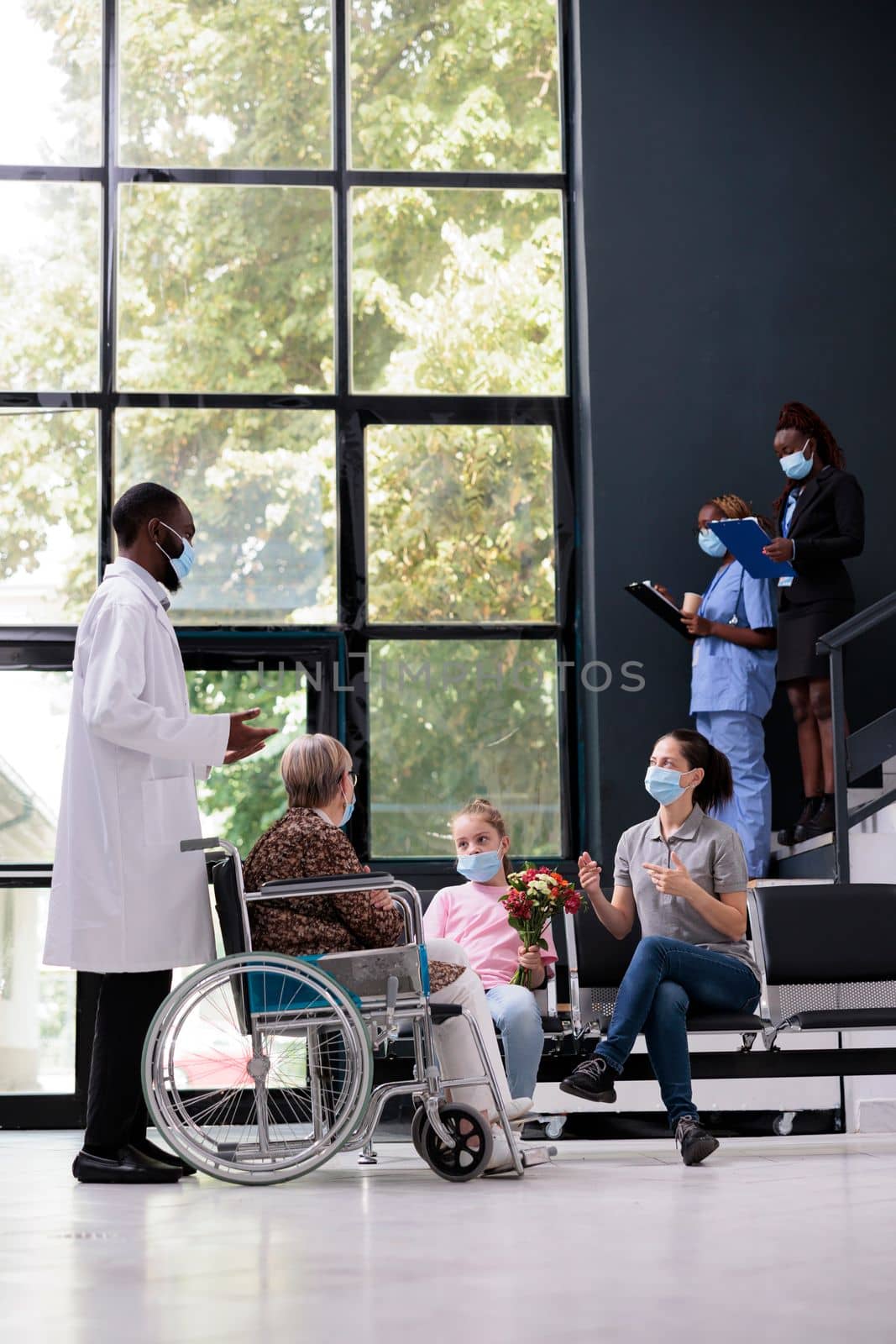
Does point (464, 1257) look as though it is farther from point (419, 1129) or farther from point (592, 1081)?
point (592, 1081)

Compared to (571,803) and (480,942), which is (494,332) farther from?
(480,942)

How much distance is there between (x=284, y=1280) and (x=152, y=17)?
17.8ft

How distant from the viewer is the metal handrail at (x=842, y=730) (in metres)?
5.07

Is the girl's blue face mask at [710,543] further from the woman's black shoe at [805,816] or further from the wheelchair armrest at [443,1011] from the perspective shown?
the wheelchair armrest at [443,1011]

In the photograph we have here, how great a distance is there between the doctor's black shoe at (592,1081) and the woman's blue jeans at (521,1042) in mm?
134

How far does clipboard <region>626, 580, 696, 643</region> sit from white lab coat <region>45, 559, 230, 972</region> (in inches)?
98.6

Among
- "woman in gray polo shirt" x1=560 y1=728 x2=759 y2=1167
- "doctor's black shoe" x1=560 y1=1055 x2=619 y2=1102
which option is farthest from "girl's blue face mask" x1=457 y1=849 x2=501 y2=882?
"doctor's black shoe" x1=560 y1=1055 x2=619 y2=1102

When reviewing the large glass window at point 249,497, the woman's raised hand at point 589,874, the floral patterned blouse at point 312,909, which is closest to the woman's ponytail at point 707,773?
the woman's raised hand at point 589,874

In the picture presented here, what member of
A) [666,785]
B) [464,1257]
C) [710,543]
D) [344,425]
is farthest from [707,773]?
[344,425]

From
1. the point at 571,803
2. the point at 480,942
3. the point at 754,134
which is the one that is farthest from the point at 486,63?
the point at 480,942

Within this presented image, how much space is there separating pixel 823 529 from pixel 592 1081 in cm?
245

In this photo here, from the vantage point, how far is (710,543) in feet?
19.3

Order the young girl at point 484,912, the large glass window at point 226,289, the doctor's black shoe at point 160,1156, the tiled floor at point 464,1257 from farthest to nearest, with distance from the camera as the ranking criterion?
the large glass window at point 226,289 < the young girl at point 484,912 < the doctor's black shoe at point 160,1156 < the tiled floor at point 464,1257

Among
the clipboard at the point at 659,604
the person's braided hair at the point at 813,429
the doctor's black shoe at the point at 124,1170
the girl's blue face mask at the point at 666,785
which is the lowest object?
the doctor's black shoe at the point at 124,1170
